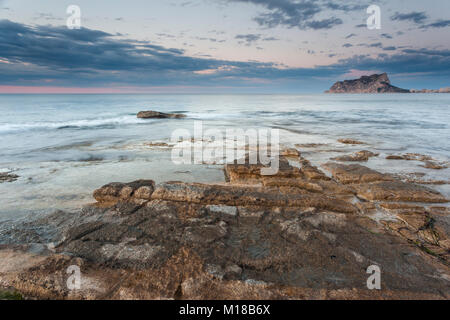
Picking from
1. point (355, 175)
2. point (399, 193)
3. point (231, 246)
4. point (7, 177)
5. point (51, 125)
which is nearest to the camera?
point (231, 246)

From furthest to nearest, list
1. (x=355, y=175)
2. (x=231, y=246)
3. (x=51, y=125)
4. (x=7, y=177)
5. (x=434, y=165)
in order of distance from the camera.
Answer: (x=51, y=125) < (x=434, y=165) < (x=7, y=177) < (x=355, y=175) < (x=231, y=246)

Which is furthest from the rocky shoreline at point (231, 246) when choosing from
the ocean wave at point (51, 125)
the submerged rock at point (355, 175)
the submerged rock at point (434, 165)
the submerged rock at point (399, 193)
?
the ocean wave at point (51, 125)

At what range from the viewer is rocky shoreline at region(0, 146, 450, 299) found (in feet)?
7.90

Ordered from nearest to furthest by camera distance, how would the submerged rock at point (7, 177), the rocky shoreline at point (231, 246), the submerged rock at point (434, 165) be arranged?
the rocky shoreline at point (231, 246), the submerged rock at point (7, 177), the submerged rock at point (434, 165)

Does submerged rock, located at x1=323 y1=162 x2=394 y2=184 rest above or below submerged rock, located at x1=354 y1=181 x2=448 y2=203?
above

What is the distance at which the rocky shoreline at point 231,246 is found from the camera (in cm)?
241

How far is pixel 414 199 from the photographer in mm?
4883

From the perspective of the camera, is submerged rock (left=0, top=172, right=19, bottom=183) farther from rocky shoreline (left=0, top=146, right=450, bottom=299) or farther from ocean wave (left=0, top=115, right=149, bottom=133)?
ocean wave (left=0, top=115, right=149, bottom=133)

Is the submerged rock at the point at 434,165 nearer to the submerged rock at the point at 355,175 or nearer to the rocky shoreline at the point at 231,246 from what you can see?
the submerged rock at the point at 355,175

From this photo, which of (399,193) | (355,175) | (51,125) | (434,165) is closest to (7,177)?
(355,175)

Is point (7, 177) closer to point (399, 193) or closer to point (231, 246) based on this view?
point (231, 246)

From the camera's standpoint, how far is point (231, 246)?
3020mm

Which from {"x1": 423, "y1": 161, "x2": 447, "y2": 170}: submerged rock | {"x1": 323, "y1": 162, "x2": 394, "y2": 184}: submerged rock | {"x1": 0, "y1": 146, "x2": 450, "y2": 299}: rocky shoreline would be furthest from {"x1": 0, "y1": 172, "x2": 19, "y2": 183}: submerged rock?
{"x1": 423, "y1": 161, "x2": 447, "y2": 170}: submerged rock
